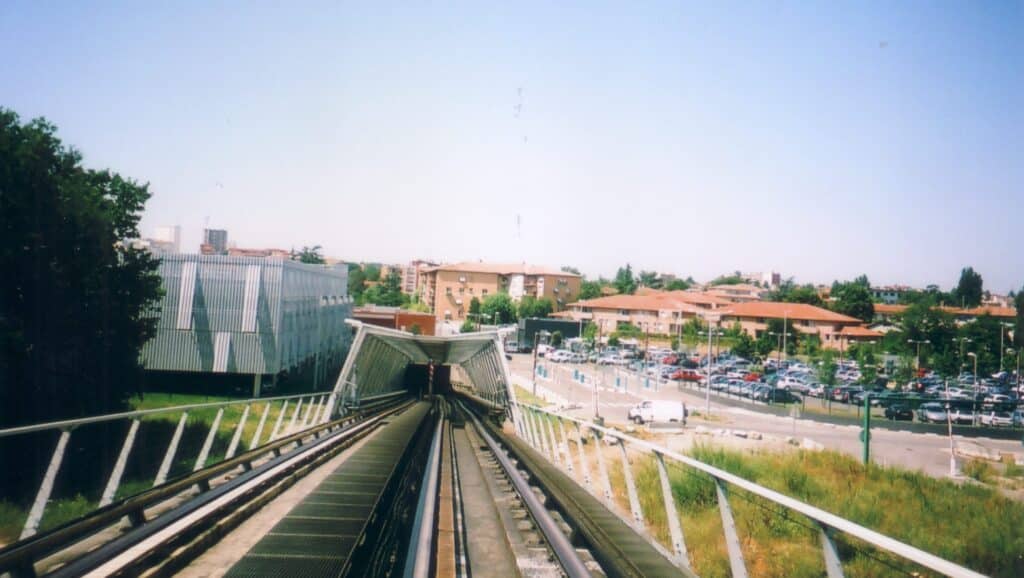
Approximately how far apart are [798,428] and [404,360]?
23.2 metres

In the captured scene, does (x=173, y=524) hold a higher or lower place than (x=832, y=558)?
lower

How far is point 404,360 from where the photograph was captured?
38.7 meters

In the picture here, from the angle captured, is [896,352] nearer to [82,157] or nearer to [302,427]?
[302,427]

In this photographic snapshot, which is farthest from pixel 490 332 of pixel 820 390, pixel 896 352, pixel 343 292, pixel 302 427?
pixel 896 352

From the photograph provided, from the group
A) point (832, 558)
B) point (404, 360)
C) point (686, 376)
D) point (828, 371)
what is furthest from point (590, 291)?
point (832, 558)

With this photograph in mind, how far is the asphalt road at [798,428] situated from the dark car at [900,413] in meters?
4.93

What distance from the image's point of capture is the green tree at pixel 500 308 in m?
78.2

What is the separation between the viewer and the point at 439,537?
6.28 metres

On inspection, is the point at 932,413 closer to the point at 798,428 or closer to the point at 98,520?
the point at 798,428

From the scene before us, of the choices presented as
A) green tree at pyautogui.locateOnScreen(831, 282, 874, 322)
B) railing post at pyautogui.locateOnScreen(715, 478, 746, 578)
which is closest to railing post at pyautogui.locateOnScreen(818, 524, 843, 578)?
railing post at pyautogui.locateOnScreen(715, 478, 746, 578)

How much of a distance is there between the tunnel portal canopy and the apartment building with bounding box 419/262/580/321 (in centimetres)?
5329

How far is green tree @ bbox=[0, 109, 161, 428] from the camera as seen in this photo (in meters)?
15.7

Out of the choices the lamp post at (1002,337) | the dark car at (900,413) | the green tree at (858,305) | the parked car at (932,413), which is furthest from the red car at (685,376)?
the green tree at (858,305)

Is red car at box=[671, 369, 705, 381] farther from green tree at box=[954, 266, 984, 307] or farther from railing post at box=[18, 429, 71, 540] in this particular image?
green tree at box=[954, 266, 984, 307]
